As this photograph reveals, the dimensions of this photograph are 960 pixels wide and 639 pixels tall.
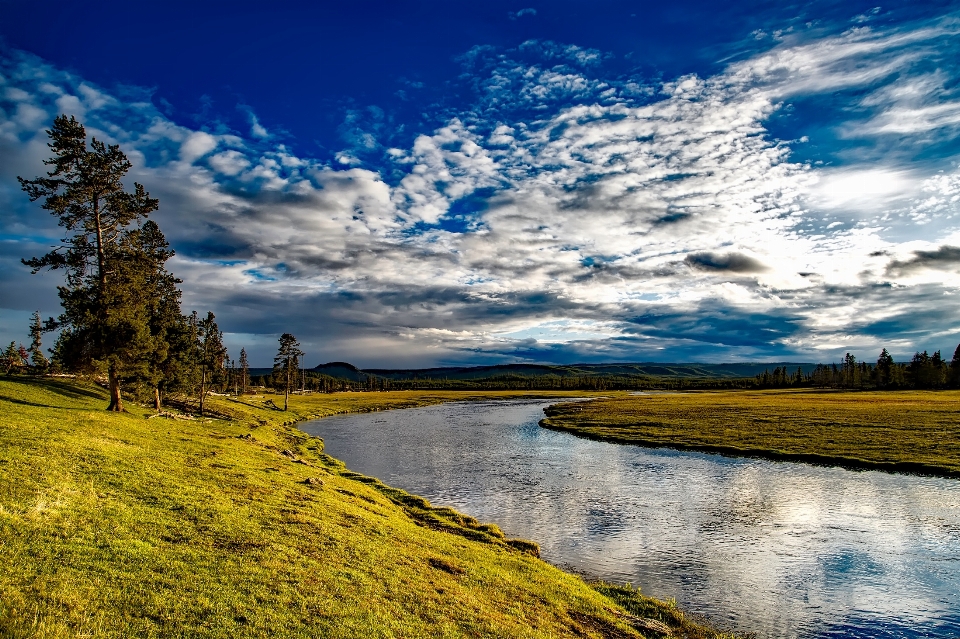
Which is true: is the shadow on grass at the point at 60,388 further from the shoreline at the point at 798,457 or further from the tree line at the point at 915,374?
the tree line at the point at 915,374

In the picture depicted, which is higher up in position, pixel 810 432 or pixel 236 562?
pixel 236 562

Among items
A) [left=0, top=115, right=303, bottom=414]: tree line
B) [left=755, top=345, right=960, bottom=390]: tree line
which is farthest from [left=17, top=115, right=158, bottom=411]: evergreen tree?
[left=755, top=345, right=960, bottom=390]: tree line

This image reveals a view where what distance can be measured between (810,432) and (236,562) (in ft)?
244

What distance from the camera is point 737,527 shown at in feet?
102

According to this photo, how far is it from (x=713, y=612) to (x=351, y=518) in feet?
55.2

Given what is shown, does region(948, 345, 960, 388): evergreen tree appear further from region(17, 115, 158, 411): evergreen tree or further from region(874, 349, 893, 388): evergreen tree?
region(17, 115, 158, 411): evergreen tree

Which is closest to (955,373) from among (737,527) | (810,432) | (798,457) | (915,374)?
(915,374)

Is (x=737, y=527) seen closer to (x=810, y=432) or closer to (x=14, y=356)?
(x=810, y=432)

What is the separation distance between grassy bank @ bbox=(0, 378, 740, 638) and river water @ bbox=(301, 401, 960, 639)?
4.04m

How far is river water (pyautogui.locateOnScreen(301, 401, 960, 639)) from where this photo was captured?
20703 millimetres

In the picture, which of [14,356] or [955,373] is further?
[955,373]

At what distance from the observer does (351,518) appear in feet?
80.1

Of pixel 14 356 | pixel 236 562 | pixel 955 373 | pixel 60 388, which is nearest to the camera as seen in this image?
pixel 236 562

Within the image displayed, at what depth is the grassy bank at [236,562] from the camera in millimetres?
12031
